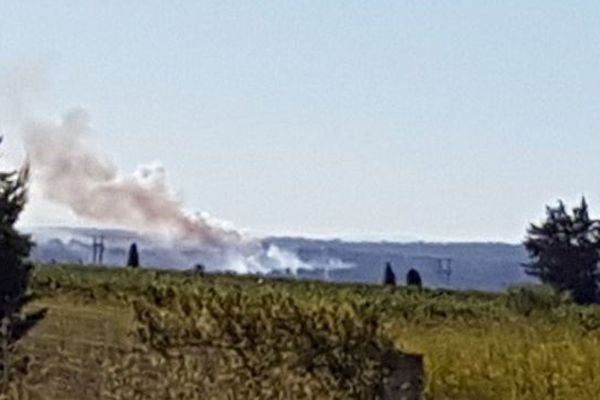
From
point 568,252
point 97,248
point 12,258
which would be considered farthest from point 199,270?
point 97,248

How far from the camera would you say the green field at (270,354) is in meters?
19.8

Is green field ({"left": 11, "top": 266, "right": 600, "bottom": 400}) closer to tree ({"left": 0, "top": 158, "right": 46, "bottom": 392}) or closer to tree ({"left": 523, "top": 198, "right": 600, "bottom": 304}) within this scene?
tree ({"left": 0, "top": 158, "right": 46, "bottom": 392})

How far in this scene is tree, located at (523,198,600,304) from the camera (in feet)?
208

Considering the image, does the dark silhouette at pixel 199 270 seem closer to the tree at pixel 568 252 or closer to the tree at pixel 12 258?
the tree at pixel 568 252

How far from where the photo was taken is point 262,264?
625 ft

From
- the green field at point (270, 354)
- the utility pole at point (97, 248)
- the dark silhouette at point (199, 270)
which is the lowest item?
the green field at point (270, 354)

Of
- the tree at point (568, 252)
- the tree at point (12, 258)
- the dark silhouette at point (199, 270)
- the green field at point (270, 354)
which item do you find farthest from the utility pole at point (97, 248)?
the tree at point (12, 258)

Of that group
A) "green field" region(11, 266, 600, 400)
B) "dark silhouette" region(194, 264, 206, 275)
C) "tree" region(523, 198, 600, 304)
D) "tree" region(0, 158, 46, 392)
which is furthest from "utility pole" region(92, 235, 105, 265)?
"tree" region(0, 158, 46, 392)

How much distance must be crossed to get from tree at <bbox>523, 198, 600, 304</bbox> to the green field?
111 feet

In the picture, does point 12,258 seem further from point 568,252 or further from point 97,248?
point 97,248

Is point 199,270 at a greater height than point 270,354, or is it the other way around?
point 199,270

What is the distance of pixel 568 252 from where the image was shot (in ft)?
209

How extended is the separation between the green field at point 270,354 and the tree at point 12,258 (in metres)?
0.37

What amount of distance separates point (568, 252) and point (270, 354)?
44.7 metres
